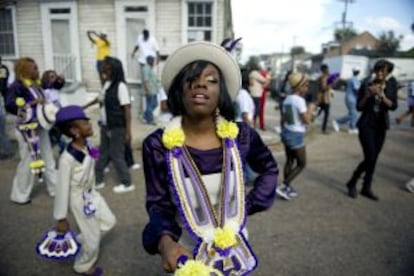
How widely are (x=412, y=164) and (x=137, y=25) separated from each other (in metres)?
9.14

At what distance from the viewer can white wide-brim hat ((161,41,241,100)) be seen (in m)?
1.71

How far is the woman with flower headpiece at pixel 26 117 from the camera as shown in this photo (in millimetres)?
4543

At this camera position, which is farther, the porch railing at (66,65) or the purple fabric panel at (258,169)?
the porch railing at (66,65)

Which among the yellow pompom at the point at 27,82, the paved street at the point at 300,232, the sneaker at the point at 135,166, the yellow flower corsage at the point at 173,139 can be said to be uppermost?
the yellow pompom at the point at 27,82

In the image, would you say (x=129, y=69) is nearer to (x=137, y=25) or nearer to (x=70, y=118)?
(x=137, y=25)

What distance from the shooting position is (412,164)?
7066 millimetres

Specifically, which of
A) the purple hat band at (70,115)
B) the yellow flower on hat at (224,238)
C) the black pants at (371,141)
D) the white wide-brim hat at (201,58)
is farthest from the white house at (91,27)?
the yellow flower on hat at (224,238)

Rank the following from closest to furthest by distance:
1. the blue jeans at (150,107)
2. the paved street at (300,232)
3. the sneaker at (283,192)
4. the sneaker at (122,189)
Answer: the paved street at (300,232) < the sneaker at (283,192) < the sneaker at (122,189) < the blue jeans at (150,107)

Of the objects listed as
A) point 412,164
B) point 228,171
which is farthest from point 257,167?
point 412,164

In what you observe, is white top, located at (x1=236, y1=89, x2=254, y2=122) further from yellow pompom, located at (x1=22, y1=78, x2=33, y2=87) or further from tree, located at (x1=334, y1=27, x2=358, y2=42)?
tree, located at (x1=334, y1=27, x2=358, y2=42)

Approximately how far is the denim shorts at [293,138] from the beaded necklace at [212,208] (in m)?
3.25

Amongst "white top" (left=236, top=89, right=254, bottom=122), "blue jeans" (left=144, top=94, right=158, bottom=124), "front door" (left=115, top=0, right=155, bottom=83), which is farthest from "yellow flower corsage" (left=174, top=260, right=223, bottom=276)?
"front door" (left=115, top=0, right=155, bottom=83)

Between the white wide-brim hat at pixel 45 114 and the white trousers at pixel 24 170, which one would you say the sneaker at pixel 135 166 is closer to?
the white trousers at pixel 24 170

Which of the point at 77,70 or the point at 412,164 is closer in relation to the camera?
the point at 412,164
